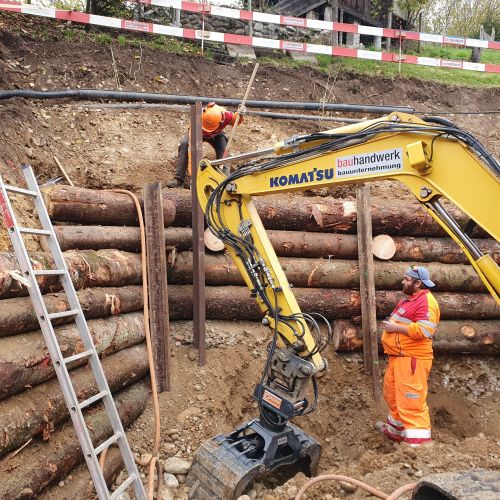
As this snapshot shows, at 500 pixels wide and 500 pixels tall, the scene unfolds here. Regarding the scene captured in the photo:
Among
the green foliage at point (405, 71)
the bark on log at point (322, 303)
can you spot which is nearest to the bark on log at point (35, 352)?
the bark on log at point (322, 303)

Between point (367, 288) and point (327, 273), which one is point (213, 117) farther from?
point (367, 288)

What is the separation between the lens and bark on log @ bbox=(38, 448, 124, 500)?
388cm


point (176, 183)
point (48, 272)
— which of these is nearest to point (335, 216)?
point (176, 183)

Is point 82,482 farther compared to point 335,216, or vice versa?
point 335,216

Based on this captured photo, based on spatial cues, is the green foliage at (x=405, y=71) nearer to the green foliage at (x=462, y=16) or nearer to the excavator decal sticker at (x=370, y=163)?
the excavator decal sticker at (x=370, y=163)

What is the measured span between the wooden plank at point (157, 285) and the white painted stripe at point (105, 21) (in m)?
7.37

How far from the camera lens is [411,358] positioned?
5.68 meters

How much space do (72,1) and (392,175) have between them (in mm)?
13921

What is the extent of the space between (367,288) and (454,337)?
1.37 metres

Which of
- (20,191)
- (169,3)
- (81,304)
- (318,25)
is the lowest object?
(81,304)

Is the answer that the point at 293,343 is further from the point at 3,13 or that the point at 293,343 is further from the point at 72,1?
the point at 72,1

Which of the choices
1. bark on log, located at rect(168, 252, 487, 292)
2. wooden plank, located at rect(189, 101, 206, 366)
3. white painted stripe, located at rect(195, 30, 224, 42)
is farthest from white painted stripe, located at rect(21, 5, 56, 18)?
bark on log, located at rect(168, 252, 487, 292)

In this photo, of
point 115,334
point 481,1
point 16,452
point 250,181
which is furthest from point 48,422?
point 481,1

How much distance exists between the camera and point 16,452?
3676 mm
